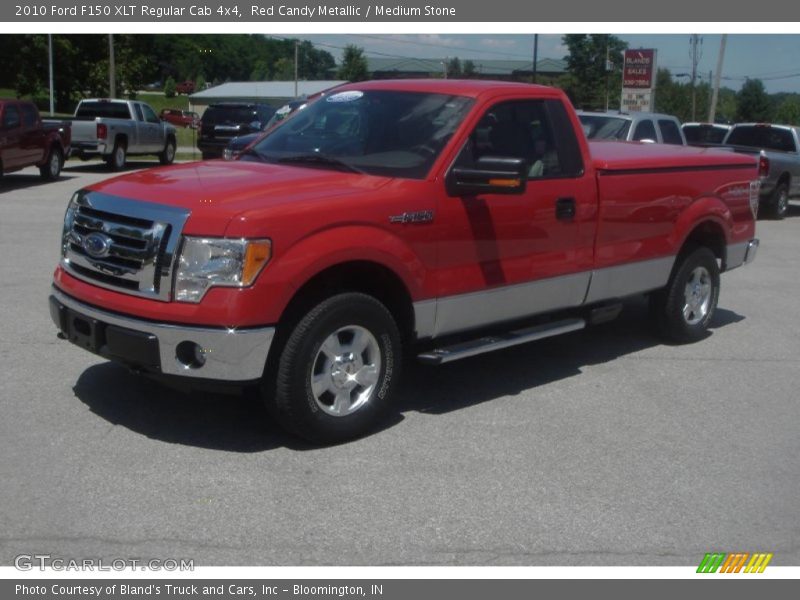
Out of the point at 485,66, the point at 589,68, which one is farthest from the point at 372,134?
the point at 589,68

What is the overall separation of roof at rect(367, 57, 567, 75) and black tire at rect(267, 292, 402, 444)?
84.3 ft

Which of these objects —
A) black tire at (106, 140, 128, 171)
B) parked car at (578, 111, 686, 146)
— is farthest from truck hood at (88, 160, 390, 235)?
black tire at (106, 140, 128, 171)

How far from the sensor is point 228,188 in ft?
18.0

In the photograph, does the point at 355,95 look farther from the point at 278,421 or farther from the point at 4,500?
the point at 4,500

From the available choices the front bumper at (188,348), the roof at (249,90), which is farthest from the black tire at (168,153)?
the roof at (249,90)

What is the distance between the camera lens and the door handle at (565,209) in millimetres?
6723

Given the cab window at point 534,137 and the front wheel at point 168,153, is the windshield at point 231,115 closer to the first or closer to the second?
the front wheel at point 168,153

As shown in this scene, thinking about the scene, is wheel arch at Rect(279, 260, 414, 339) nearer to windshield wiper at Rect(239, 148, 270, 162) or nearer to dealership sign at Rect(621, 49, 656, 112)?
windshield wiper at Rect(239, 148, 270, 162)

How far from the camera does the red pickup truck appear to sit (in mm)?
5133

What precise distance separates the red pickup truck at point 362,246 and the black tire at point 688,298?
48cm

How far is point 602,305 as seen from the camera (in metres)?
7.48

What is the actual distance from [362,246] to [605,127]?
34.7ft

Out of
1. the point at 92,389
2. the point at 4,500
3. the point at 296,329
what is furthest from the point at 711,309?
the point at 4,500

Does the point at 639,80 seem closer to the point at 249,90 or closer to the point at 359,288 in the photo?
the point at 359,288
